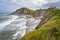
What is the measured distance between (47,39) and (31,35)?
8.84ft

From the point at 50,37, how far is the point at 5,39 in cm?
2345

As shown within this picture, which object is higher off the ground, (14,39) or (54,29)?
(54,29)

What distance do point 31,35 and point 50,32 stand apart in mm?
2794

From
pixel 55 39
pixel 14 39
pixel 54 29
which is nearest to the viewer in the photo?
pixel 55 39

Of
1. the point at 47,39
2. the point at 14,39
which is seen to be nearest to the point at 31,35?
the point at 47,39

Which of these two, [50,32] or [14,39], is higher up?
[50,32]

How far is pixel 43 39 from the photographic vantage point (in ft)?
71.4

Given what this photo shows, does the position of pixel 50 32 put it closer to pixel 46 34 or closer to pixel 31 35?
pixel 46 34

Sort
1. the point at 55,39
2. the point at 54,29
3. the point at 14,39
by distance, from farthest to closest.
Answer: the point at 14,39 → the point at 54,29 → the point at 55,39

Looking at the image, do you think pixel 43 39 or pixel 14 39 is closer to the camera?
pixel 43 39

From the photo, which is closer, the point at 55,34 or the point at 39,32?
the point at 55,34

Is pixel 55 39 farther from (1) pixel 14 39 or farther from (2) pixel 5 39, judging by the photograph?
(2) pixel 5 39

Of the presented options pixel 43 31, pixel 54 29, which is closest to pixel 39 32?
pixel 43 31

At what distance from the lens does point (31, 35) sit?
23.4 metres
